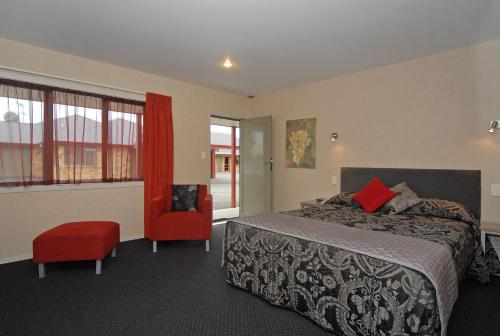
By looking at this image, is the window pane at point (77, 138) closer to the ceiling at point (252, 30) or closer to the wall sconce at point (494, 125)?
the ceiling at point (252, 30)

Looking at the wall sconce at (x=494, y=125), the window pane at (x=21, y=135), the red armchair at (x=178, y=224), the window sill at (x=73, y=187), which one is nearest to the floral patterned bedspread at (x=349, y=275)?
the red armchair at (x=178, y=224)

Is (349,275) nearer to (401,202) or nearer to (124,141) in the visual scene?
(401,202)

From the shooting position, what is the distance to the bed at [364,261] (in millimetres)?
1535

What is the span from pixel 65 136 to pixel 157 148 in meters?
1.21

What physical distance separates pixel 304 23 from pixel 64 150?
10.9 ft

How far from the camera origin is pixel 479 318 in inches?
81.7

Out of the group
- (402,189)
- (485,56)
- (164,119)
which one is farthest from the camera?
(164,119)

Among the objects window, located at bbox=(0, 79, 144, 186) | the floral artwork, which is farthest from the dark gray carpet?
the floral artwork

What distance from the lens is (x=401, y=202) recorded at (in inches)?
122

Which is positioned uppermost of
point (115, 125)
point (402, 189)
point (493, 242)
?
point (115, 125)

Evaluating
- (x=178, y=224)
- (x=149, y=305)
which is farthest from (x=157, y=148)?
(x=149, y=305)

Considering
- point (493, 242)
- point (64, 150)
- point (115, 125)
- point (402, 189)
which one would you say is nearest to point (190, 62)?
point (115, 125)

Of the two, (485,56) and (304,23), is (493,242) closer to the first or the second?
(485,56)

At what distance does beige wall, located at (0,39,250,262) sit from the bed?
2200 millimetres
